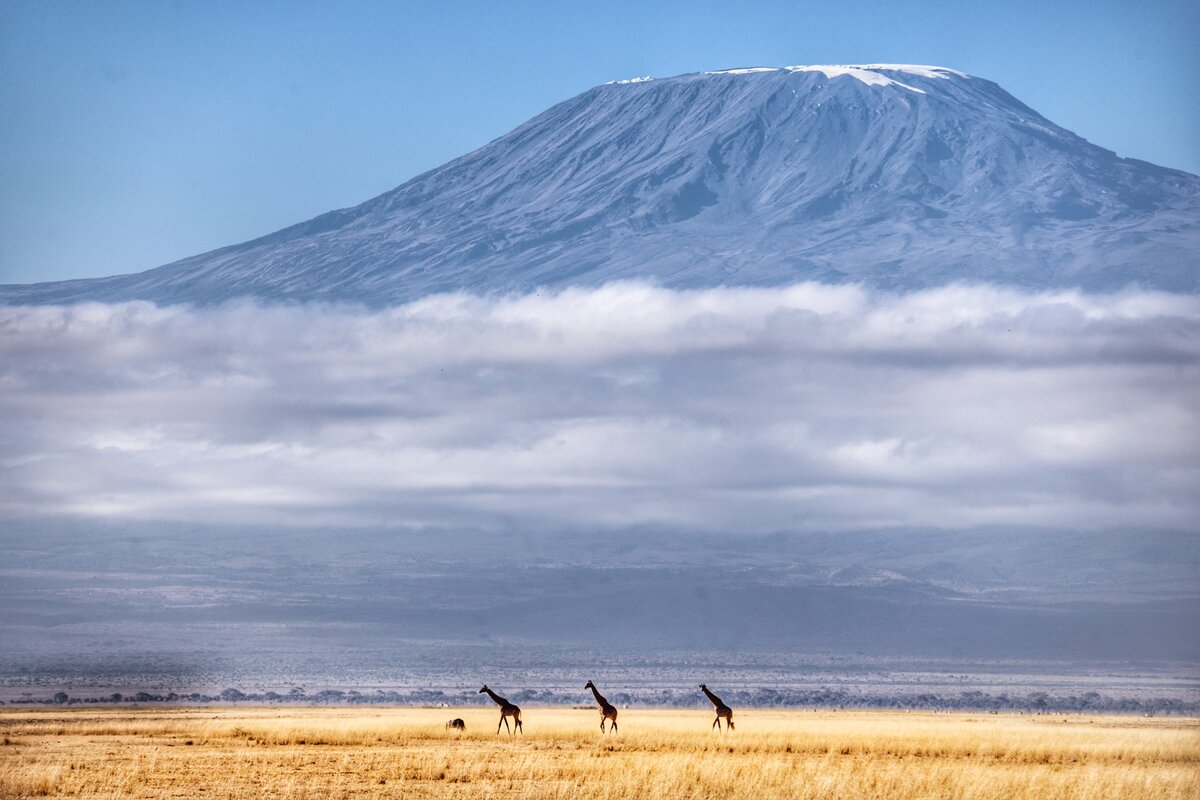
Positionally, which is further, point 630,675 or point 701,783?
point 630,675

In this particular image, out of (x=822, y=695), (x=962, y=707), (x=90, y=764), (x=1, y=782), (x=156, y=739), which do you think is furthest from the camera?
(x=822, y=695)

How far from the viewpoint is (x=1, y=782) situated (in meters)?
36.5

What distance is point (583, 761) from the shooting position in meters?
41.9

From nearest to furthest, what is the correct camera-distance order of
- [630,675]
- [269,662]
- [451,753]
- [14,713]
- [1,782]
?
[1,782], [451,753], [14,713], [630,675], [269,662]

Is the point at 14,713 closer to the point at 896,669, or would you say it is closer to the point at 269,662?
the point at 269,662

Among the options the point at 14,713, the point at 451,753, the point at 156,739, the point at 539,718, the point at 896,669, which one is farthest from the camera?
the point at 896,669

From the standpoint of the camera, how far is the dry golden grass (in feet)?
119

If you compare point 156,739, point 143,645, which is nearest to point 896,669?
point 143,645

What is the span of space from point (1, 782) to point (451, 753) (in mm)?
11739

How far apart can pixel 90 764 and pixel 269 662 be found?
13157 cm

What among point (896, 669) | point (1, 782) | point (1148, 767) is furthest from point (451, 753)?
point (896, 669)

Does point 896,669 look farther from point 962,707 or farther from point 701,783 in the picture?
point 701,783

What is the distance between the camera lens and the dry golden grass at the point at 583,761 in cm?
3638

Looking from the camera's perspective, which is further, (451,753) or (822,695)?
(822,695)
